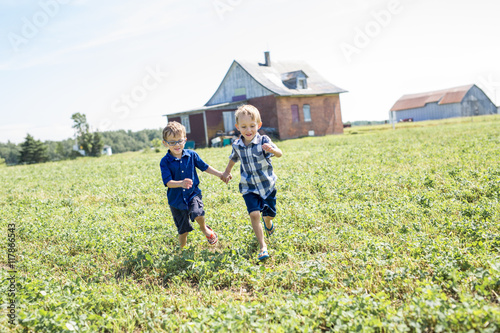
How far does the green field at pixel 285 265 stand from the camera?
3.03m

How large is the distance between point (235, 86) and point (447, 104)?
44.3 metres

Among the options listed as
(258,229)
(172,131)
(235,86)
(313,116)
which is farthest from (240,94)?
(258,229)

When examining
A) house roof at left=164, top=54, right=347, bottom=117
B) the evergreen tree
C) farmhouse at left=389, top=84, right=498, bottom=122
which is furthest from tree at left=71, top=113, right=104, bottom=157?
farmhouse at left=389, top=84, right=498, bottom=122

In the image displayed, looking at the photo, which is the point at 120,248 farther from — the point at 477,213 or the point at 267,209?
the point at 477,213

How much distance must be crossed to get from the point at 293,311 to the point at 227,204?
4.53 m

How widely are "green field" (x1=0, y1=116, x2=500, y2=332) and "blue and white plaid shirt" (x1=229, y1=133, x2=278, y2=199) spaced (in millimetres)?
721

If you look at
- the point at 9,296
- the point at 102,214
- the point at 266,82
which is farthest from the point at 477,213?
the point at 266,82

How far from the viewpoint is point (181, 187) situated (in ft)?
15.8

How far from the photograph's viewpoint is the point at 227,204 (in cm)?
749

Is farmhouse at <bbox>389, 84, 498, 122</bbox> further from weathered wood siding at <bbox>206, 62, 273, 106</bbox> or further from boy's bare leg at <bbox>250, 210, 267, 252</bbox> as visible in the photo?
boy's bare leg at <bbox>250, 210, 267, 252</bbox>

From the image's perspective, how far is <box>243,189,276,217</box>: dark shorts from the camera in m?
4.83

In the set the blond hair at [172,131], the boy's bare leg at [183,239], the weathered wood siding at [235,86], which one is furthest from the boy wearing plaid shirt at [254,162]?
the weathered wood siding at [235,86]

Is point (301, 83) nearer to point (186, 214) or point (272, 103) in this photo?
point (272, 103)

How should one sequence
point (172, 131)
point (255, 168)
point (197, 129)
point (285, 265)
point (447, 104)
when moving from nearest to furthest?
point (285, 265)
point (172, 131)
point (255, 168)
point (197, 129)
point (447, 104)
